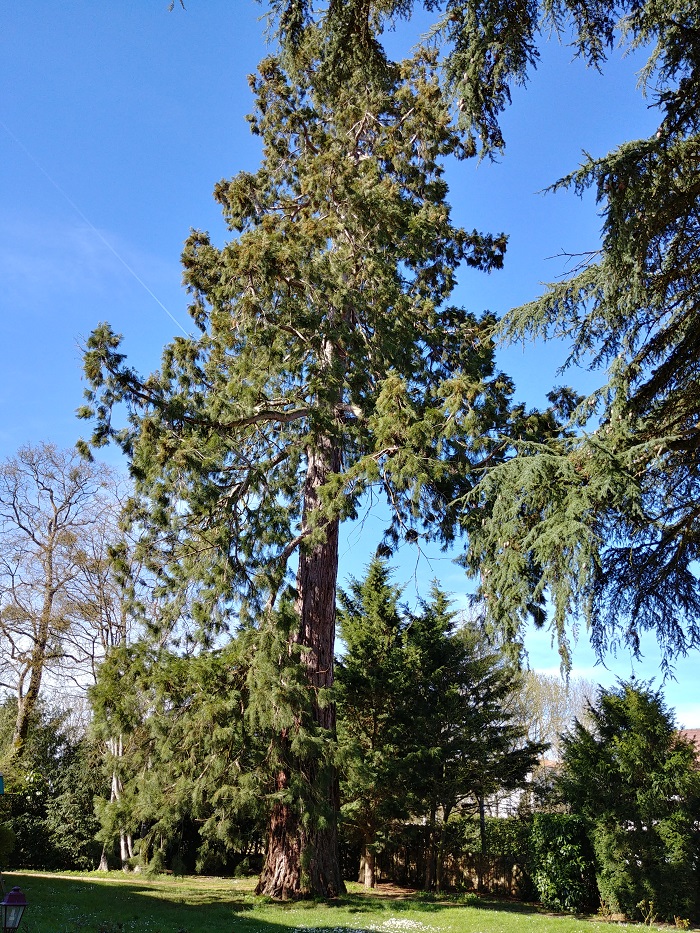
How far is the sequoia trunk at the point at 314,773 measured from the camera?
9.91 m

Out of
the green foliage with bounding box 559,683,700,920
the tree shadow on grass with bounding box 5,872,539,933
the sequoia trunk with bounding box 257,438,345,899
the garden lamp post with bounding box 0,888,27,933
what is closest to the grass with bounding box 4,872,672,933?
the tree shadow on grass with bounding box 5,872,539,933

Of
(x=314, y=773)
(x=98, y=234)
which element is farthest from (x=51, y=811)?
(x=98, y=234)

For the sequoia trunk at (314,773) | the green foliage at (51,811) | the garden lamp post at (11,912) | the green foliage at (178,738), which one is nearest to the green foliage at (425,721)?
the sequoia trunk at (314,773)

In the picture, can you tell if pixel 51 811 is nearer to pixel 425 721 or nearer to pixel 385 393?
pixel 425 721

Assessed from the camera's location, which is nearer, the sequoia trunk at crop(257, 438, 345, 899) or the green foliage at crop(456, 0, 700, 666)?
the green foliage at crop(456, 0, 700, 666)

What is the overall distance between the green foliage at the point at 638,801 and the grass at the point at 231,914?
151 centimetres

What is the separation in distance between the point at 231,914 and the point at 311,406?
284 inches

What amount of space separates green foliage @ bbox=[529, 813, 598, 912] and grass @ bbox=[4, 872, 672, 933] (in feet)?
1.65

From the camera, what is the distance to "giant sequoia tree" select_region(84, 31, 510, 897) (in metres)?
9.00

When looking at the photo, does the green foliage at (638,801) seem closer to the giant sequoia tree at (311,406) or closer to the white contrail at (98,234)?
the giant sequoia tree at (311,406)

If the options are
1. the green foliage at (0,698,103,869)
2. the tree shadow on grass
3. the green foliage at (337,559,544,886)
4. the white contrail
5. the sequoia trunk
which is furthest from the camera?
the green foliage at (0,698,103,869)

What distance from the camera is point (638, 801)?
1172cm

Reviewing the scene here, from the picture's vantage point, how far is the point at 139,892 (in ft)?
39.7

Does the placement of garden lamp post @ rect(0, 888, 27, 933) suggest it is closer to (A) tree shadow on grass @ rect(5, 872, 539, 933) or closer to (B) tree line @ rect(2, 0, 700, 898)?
(A) tree shadow on grass @ rect(5, 872, 539, 933)
